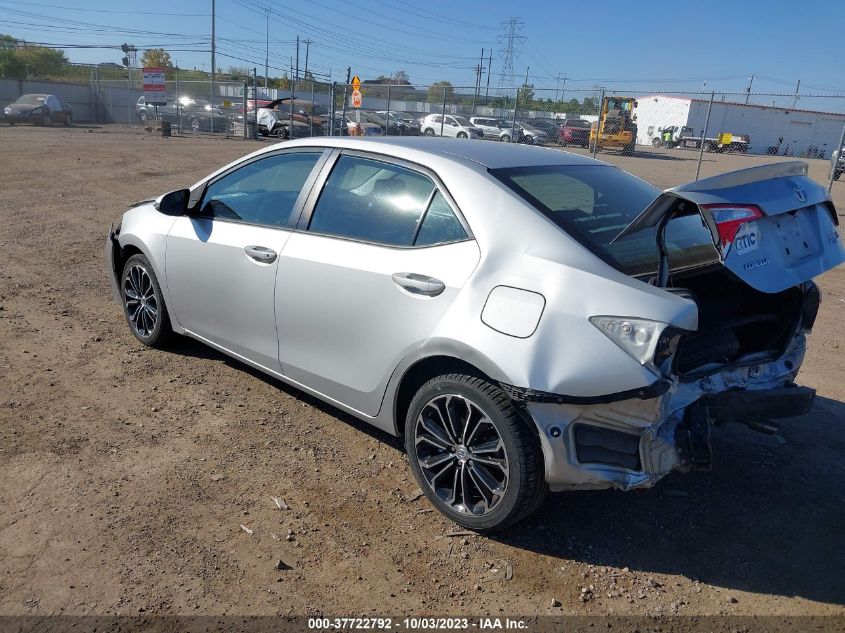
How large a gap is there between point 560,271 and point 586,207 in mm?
740

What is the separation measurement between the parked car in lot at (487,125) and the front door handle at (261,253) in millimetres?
27126

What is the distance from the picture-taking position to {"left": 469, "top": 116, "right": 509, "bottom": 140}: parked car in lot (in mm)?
30391

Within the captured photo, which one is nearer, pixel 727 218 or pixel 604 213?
pixel 727 218

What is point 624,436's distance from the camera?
2.64 meters

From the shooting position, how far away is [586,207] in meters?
3.35

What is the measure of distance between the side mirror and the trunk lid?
2.83 meters

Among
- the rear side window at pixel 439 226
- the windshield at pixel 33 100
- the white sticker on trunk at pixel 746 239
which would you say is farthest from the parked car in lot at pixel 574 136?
the white sticker on trunk at pixel 746 239

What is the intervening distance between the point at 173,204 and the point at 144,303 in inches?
35.6

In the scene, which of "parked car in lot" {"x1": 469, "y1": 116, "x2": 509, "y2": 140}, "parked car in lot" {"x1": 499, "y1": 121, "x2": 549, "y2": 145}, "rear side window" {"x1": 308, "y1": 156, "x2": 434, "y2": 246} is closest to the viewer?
"rear side window" {"x1": 308, "y1": 156, "x2": 434, "y2": 246}

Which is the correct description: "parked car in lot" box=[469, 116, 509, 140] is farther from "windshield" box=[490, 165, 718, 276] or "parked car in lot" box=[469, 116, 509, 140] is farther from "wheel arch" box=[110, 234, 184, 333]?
"windshield" box=[490, 165, 718, 276]

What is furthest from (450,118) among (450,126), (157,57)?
(157,57)

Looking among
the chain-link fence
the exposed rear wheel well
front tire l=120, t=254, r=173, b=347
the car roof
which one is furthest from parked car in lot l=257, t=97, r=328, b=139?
the exposed rear wheel well

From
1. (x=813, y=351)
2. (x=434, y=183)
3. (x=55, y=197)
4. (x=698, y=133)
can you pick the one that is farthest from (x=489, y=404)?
(x=698, y=133)

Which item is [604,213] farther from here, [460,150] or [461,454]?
[461,454]
